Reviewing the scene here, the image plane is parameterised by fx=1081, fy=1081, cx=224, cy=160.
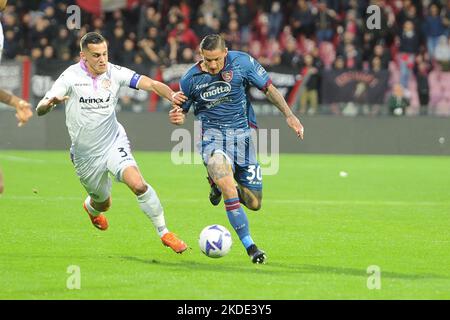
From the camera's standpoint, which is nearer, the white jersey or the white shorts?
the white shorts

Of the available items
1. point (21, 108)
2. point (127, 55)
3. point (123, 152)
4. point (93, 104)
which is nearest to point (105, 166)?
point (123, 152)

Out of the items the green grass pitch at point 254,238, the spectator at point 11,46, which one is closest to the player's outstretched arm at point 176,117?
the green grass pitch at point 254,238

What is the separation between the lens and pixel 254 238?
1202 centimetres

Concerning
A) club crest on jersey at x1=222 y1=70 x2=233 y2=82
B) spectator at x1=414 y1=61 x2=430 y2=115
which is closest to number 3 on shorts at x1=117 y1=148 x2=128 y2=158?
club crest on jersey at x1=222 y1=70 x2=233 y2=82

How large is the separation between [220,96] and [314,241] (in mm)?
2050

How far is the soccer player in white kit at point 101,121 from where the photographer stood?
416 inches

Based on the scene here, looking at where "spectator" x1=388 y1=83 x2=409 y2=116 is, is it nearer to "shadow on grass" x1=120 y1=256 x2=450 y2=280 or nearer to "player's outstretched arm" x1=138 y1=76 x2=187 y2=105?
"player's outstretched arm" x1=138 y1=76 x2=187 y2=105

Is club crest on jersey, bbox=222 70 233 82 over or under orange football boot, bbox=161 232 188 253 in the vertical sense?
over

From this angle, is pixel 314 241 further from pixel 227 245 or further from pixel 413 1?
pixel 413 1

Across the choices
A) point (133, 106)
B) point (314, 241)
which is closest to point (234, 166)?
point (314, 241)

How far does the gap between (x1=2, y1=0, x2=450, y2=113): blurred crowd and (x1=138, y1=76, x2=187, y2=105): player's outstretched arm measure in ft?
49.1

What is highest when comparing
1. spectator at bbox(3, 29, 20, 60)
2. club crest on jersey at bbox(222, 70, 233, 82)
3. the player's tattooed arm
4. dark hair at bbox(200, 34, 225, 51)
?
spectator at bbox(3, 29, 20, 60)

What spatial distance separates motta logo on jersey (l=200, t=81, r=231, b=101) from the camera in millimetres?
10812
